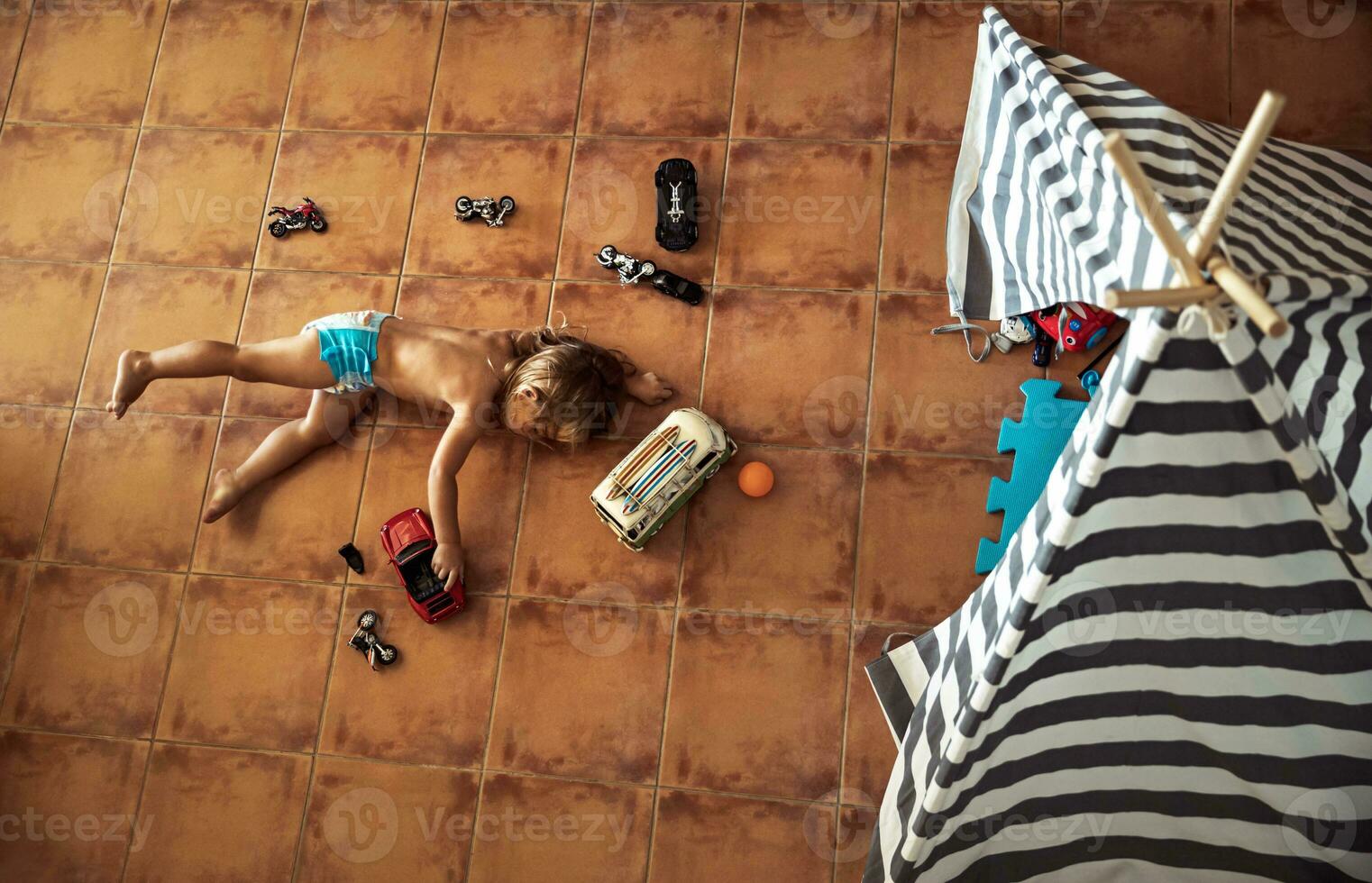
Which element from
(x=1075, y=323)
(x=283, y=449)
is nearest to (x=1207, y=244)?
(x=1075, y=323)

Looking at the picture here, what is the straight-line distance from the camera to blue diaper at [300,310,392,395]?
7.62 feet

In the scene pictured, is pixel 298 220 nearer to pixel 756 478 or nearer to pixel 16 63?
pixel 16 63

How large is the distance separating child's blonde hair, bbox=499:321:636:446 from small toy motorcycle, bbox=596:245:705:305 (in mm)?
211

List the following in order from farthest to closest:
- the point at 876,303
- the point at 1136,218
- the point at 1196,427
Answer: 1. the point at 876,303
2. the point at 1136,218
3. the point at 1196,427

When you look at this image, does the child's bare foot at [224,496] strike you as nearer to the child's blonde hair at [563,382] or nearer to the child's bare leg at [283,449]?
the child's bare leg at [283,449]

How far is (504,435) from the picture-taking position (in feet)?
8.03

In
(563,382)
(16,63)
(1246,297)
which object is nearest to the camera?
(1246,297)

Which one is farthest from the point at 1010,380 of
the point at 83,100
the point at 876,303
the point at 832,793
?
the point at 83,100

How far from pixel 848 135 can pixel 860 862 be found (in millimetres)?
1767

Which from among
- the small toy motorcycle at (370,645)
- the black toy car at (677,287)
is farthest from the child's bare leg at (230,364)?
the black toy car at (677,287)

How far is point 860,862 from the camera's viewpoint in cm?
210

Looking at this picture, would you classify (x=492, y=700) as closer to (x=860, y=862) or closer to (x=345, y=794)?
(x=345, y=794)

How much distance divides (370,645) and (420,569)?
0.71 ft

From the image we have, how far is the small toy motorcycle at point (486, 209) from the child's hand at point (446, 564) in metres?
0.88
